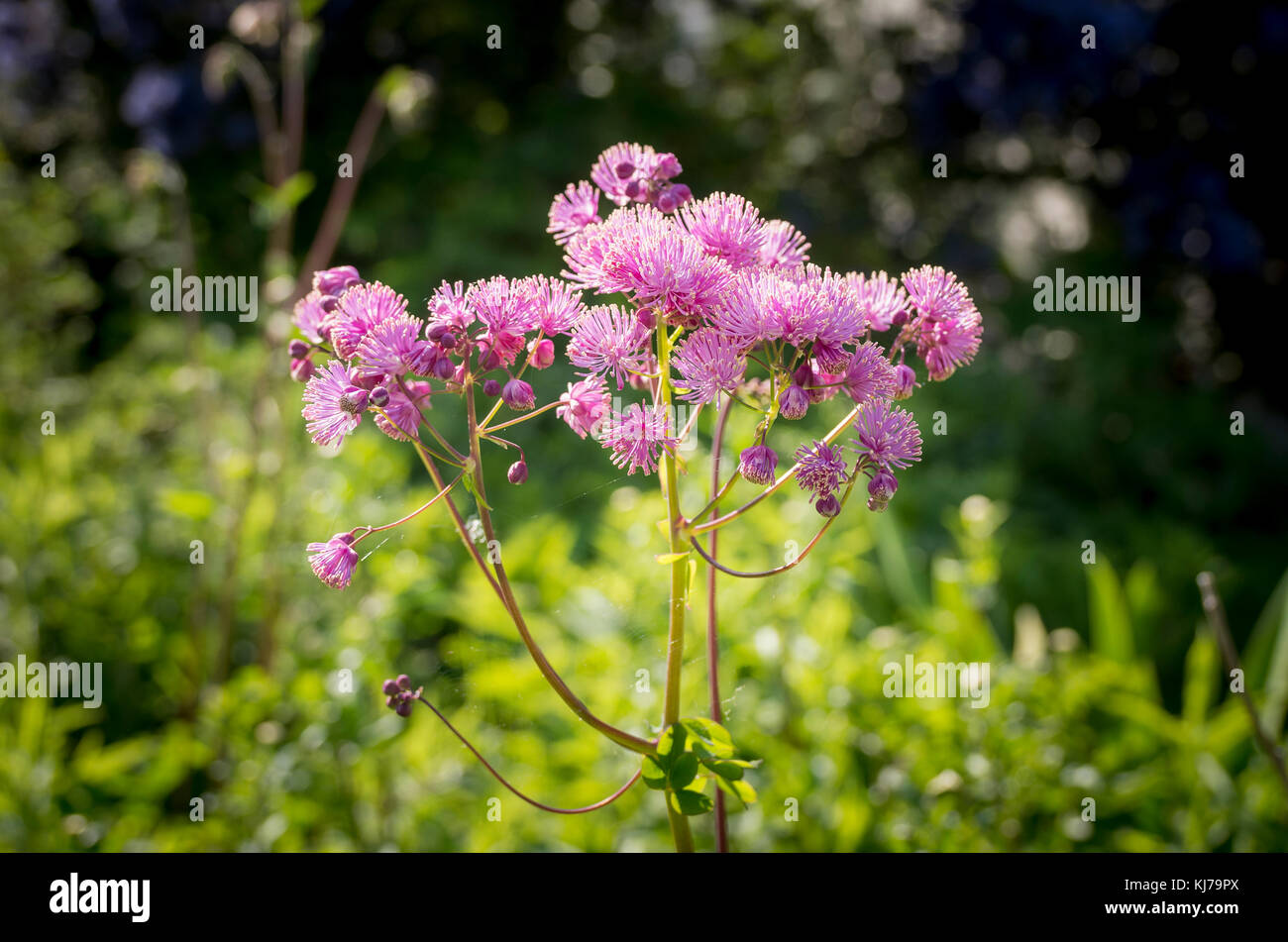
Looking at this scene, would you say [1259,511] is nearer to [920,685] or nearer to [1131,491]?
[1131,491]

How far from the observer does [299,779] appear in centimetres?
161

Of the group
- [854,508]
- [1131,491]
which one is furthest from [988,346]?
[854,508]

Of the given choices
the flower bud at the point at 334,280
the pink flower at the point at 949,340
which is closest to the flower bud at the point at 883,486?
the pink flower at the point at 949,340

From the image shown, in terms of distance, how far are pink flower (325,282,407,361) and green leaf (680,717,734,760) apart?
41 cm

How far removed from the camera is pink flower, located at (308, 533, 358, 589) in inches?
28.1

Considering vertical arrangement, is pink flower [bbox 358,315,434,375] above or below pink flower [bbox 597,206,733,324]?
below

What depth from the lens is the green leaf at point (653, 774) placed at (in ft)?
2.43
